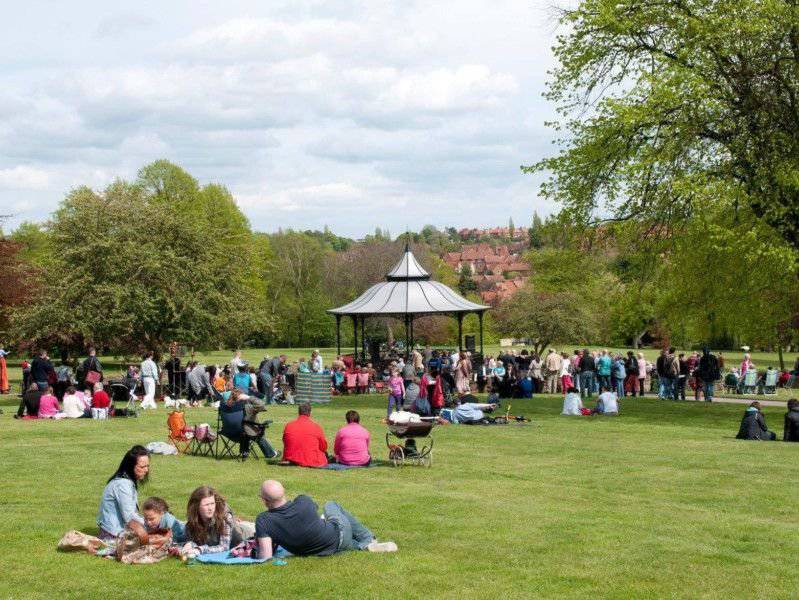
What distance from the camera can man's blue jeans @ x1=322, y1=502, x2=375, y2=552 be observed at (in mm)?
9352

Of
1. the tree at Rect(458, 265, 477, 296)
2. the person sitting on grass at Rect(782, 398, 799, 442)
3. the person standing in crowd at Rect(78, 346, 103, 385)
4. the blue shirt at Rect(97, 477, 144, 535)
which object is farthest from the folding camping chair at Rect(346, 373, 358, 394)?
the tree at Rect(458, 265, 477, 296)

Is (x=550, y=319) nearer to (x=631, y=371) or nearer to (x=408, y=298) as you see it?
(x=408, y=298)

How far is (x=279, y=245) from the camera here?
9325 cm

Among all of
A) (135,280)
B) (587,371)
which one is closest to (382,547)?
(587,371)

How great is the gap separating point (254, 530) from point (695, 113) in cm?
1829

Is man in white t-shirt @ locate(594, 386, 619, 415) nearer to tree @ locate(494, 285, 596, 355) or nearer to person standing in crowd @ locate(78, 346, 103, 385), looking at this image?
person standing in crowd @ locate(78, 346, 103, 385)

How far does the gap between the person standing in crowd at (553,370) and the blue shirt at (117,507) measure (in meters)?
24.0

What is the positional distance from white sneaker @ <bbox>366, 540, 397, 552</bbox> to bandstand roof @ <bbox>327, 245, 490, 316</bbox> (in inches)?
1050

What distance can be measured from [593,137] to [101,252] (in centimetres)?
1844

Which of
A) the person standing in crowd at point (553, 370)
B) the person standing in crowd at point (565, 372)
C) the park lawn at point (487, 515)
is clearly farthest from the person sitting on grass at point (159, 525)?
the person standing in crowd at point (553, 370)

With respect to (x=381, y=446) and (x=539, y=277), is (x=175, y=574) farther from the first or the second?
(x=539, y=277)

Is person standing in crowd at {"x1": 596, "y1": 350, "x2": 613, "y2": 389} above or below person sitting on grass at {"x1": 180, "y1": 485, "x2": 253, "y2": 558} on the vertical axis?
above

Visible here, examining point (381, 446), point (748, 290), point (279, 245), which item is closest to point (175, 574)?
point (381, 446)

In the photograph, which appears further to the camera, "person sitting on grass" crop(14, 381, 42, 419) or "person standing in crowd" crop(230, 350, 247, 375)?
"person standing in crowd" crop(230, 350, 247, 375)
